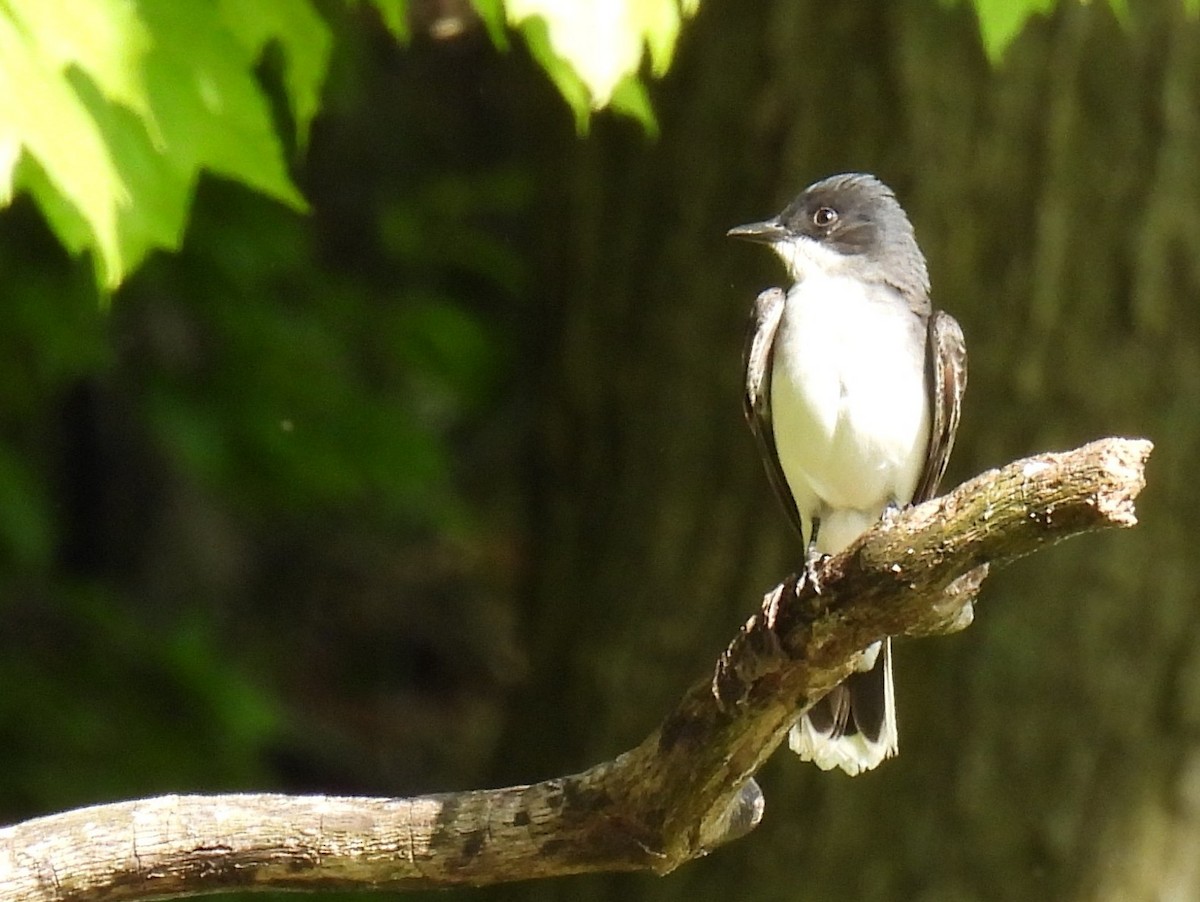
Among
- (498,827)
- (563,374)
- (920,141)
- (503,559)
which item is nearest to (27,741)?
(563,374)

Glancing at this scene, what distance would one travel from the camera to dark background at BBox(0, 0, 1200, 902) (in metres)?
4.61

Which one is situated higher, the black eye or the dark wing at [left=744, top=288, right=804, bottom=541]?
the black eye

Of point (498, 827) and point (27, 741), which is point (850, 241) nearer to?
point (498, 827)

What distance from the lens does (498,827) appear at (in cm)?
307

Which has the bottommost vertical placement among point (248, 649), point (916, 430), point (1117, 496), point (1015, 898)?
point (1117, 496)

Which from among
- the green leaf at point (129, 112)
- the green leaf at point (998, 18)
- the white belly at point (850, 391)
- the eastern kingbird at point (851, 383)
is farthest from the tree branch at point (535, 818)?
the white belly at point (850, 391)

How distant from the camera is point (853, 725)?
393 cm

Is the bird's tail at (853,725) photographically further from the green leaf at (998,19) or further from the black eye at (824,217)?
the green leaf at (998,19)

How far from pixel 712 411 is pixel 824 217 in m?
Answer: 0.79

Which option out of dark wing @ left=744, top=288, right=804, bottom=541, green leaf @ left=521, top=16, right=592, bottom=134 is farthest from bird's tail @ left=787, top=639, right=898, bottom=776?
green leaf @ left=521, top=16, right=592, bottom=134

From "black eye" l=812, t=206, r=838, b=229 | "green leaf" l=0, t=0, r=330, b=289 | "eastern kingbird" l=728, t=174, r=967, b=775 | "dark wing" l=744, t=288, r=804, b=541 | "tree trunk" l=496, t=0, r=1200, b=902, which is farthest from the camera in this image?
"tree trunk" l=496, t=0, r=1200, b=902

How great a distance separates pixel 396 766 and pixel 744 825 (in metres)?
7.41

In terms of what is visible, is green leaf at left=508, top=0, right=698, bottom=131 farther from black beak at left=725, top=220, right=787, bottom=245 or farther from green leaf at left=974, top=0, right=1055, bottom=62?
black beak at left=725, top=220, right=787, bottom=245

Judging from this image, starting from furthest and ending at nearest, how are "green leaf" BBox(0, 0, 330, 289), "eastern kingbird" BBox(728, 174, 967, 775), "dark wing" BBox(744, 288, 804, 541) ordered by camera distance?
"dark wing" BBox(744, 288, 804, 541) → "eastern kingbird" BBox(728, 174, 967, 775) → "green leaf" BBox(0, 0, 330, 289)
